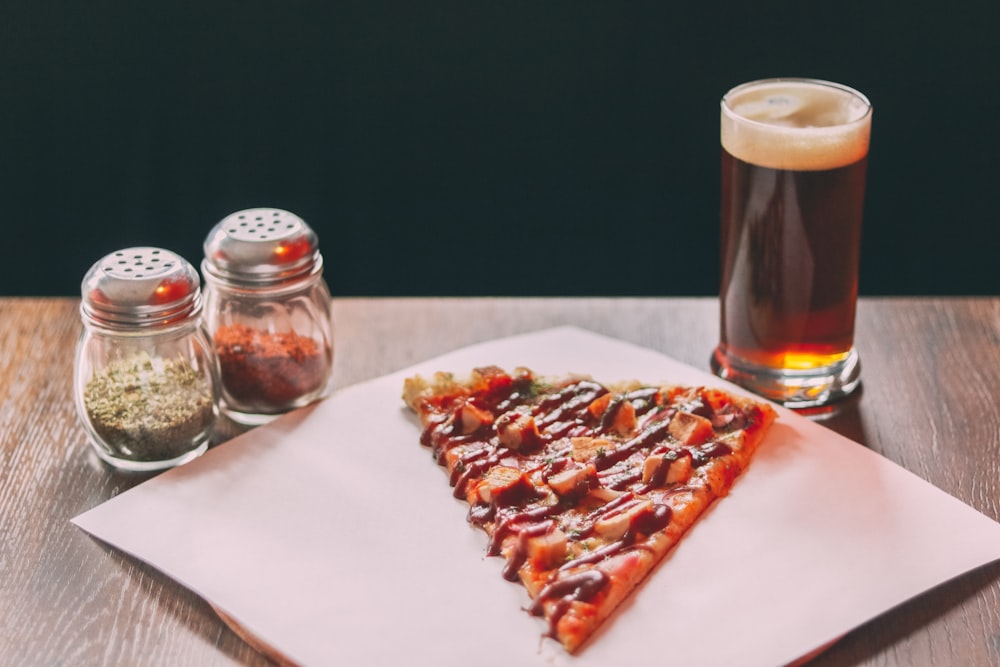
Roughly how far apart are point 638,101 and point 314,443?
6.53ft

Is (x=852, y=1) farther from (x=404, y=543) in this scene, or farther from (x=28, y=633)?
(x=28, y=633)

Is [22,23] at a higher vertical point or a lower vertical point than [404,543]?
higher

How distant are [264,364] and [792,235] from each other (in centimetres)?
92

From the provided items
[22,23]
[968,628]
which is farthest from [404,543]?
[22,23]

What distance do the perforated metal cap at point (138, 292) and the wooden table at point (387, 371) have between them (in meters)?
0.28

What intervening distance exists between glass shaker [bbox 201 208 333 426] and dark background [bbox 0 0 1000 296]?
1610 mm

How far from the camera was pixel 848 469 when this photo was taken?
1.92 m

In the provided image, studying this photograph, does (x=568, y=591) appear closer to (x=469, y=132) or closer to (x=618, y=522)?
(x=618, y=522)

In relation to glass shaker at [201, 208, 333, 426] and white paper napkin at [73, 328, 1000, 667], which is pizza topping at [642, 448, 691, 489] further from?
glass shaker at [201, 208, 333, 426]

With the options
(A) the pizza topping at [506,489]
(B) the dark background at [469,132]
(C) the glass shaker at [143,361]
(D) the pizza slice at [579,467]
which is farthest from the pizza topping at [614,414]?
(B) the dark background at [469,132]

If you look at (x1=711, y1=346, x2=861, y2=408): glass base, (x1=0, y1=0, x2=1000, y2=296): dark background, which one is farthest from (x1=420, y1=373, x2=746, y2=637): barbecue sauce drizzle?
(x1=0, y1=0, x2=1000, y2=296): dark background

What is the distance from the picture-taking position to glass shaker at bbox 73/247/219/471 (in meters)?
1.89

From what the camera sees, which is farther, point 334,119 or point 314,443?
point 334,119

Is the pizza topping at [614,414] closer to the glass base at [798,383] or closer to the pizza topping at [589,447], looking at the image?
the pizza topping at [589,447]
